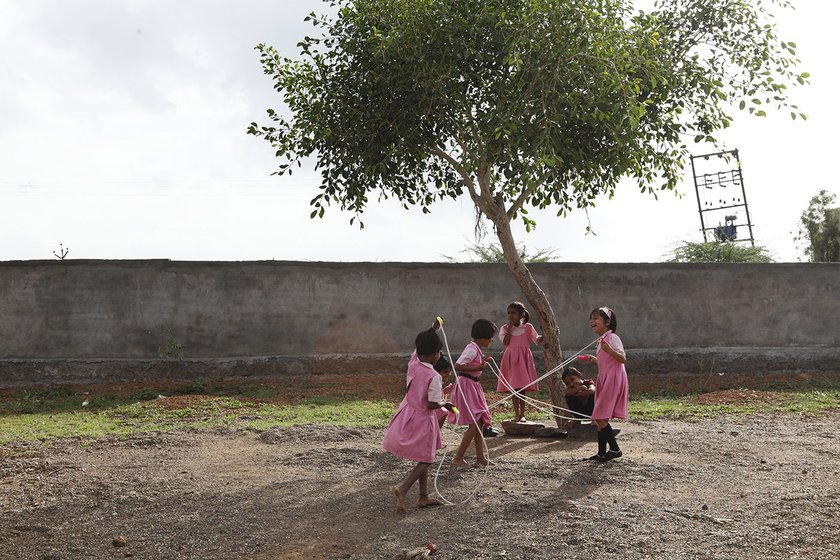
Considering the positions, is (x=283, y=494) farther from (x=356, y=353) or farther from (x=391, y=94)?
(x=356, y=353)

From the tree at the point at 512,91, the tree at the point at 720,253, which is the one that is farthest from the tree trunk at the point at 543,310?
the tree at the point at 720,253

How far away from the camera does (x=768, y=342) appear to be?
54.8ft

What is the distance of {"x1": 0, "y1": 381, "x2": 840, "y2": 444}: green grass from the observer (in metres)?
10.9

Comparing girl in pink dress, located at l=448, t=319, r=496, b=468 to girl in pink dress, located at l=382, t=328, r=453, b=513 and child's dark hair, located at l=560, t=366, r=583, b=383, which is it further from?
child's dark hair, located at l=560, t=366, r=583, b=383

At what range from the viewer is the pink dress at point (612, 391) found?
26.5ft

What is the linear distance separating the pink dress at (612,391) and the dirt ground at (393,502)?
485 millimetres

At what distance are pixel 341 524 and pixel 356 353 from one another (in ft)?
32.9

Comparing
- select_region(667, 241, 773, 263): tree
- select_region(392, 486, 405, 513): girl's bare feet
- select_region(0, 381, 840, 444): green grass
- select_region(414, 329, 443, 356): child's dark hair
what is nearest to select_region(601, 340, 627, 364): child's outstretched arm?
select_region(414, 329, 443, 356): child's dark hair

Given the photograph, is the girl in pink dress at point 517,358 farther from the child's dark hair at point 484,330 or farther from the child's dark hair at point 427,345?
the child's dark hair at point 427,345

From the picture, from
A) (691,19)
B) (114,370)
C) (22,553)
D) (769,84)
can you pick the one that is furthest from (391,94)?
(114,370)

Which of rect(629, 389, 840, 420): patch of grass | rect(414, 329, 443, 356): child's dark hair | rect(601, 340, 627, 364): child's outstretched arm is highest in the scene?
rect(414, 329, 443, 356): child's dark hair

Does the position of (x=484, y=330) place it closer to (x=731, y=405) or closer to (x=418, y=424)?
(x=418, y=424)

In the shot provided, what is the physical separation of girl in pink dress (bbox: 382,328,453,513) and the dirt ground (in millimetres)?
301

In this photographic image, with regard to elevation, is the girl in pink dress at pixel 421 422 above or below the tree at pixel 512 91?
below
